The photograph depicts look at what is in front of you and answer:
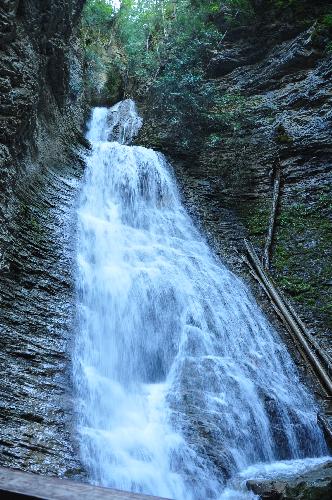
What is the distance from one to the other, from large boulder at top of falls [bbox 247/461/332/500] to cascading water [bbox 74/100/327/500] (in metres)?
0.32

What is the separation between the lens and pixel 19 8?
336 inches

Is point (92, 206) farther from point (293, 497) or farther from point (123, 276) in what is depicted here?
point (293, 497)

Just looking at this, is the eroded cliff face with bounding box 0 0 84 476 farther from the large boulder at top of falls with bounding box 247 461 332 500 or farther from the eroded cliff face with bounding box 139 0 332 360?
the eroded cliff face with bounding box 139 0 332 360

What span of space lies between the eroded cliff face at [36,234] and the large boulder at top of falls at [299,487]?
7.00ft

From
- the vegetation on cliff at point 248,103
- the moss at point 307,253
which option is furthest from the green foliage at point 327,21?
the moss at point 307,253

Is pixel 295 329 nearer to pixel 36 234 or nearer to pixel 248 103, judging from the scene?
pixel 36 234

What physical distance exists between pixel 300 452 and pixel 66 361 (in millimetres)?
3727

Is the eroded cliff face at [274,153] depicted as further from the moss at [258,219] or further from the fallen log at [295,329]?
the fallen log at [295,329]

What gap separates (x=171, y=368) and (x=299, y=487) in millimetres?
3014

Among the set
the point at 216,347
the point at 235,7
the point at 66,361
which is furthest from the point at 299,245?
the point at 235,7

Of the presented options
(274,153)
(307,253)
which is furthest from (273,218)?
(274,153)

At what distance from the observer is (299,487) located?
4355mm

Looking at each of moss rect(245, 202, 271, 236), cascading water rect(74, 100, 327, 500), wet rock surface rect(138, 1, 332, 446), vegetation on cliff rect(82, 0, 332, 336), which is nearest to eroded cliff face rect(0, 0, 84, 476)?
cascading water rect(74, 100, 327, 500)

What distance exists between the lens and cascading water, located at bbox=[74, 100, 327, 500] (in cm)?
528
